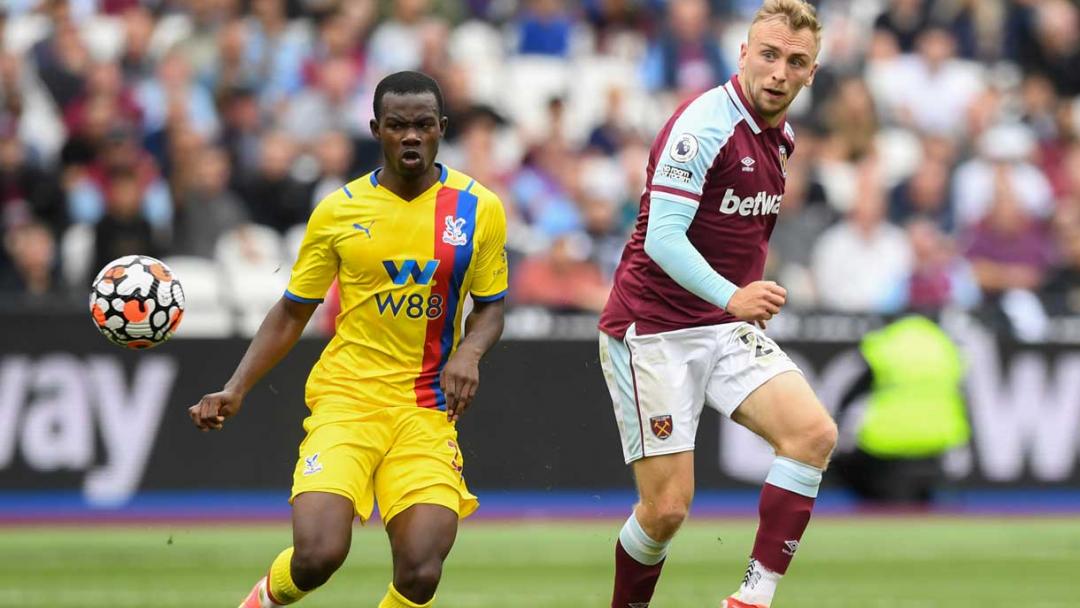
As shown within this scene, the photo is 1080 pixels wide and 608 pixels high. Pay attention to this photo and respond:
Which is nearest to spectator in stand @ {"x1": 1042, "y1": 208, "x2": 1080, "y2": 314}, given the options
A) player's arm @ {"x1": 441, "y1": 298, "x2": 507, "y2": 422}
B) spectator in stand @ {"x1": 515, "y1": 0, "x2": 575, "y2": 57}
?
spectator in stand @ {"x1": 515, "y1": 0, "x2": 575, "y2": 57}

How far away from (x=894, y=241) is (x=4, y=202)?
24.2 ft

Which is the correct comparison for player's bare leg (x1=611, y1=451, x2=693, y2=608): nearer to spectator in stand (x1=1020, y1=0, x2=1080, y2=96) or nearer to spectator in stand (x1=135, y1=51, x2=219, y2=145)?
spectator in stand (x1=135, y1=51, x2=219, y2=145)

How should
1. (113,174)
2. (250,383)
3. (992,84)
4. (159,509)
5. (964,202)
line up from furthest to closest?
(992,84) → (964,202) → (113,174) → (159,509) → (250,383)

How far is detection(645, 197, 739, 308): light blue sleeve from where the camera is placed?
7.25 meters

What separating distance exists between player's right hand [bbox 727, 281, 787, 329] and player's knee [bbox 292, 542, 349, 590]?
1.77 metres

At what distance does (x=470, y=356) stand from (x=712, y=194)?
4.05 feet

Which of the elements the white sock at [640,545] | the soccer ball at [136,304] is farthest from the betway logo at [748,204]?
the soccer ball at [136,304]

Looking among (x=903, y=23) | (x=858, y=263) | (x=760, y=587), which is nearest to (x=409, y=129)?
(x=760, y=587)

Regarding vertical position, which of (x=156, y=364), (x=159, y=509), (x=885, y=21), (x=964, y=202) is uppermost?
(x=885, y=21)

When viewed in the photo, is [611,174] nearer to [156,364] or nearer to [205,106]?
[205,106]

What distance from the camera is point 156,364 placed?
1338cm

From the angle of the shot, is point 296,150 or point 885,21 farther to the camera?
point 885,21

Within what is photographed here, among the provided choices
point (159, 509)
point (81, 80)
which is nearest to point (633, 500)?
point (159, 509)

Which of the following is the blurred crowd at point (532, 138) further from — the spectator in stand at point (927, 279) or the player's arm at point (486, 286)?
the player's arm at point (486, 286)
